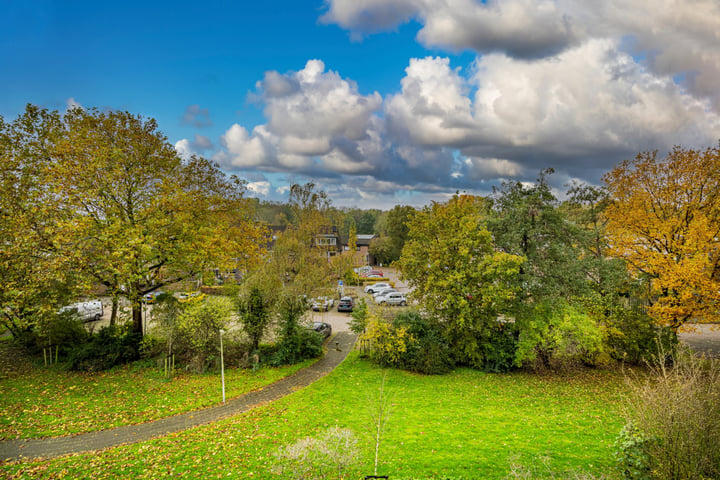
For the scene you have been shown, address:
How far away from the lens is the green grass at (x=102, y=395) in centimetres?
1091

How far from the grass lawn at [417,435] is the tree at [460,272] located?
2892 millimetres

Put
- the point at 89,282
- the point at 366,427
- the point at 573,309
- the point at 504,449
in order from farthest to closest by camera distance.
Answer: the point at 573,309 < the point at 89,282 < the point at 366,427 < the point at 504,449

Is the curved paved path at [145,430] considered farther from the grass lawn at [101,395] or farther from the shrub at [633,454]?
the shrub at [633,454]

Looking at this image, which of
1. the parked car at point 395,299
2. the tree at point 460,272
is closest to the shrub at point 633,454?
the tree at point 460,272

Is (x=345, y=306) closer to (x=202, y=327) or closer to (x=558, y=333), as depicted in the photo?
(x=202, y=327)

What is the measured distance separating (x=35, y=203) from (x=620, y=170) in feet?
88.7

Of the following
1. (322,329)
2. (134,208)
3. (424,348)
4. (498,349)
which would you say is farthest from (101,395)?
(498,349)

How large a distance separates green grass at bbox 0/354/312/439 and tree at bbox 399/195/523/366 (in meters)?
8.08

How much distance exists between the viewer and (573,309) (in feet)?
55.3

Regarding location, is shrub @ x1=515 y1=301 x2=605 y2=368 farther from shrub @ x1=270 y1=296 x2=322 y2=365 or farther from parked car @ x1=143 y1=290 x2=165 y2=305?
parked car @ x1=143 y1=290 x2=165 y2=305

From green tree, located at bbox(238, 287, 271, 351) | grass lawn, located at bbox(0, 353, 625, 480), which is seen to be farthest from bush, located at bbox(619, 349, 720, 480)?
green tree, located at bbox(238, 287, 271, 351)

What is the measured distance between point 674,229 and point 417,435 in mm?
16021

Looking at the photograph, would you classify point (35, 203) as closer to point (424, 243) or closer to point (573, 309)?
point (424, 243)

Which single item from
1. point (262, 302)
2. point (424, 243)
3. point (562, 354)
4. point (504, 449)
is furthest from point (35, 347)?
point (562, 354)
